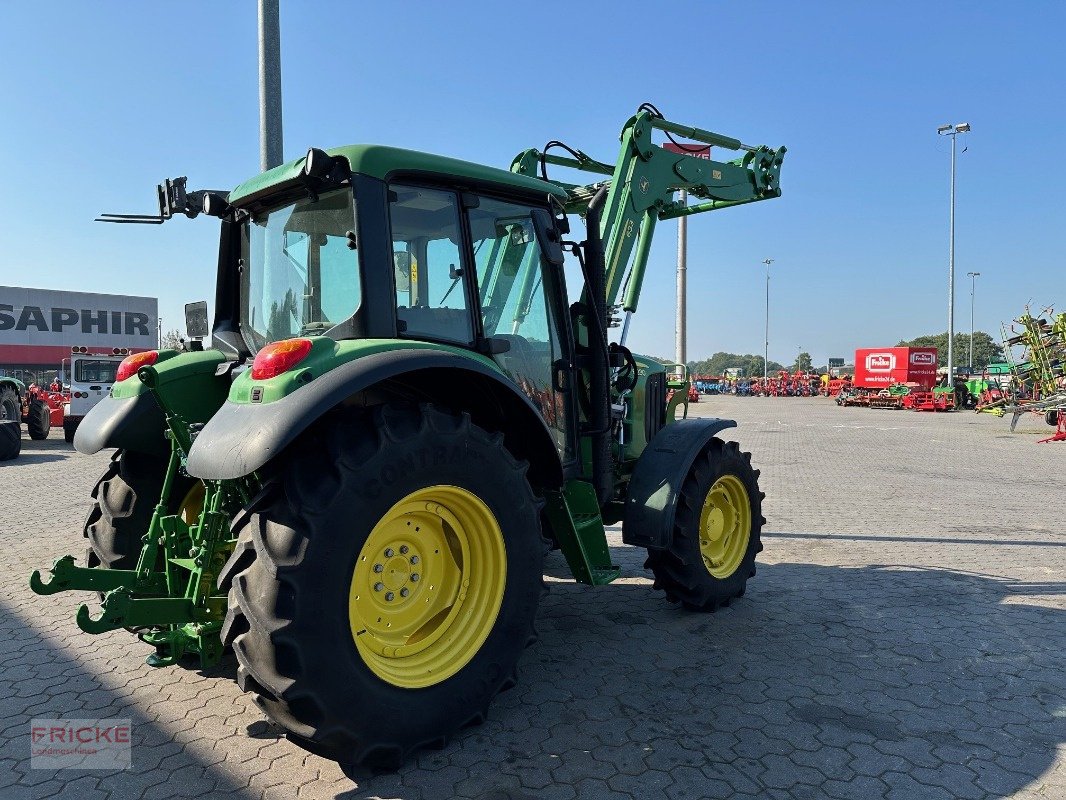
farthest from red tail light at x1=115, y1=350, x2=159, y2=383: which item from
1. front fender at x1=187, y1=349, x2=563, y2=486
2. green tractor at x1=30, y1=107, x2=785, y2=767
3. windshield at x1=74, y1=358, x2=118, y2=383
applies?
windshield at x1=74, y1=358, x2=118, y2=383

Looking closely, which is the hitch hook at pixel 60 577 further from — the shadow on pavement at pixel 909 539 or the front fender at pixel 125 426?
the shadow on pavement at pixel 909 539

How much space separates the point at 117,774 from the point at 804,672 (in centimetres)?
315

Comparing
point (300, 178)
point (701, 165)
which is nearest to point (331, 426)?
point (300, 178)

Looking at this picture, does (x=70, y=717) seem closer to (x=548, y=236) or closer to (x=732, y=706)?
(x=732, y=706)

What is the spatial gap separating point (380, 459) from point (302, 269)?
130cm

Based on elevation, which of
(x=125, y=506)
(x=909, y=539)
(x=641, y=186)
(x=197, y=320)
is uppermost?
(x=641, y=186)

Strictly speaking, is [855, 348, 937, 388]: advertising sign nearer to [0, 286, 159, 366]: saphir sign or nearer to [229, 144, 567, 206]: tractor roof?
[229, 144, 567, 206]: tractor roof

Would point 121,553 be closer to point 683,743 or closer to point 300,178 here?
point 300,178

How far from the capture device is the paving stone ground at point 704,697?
108 inches

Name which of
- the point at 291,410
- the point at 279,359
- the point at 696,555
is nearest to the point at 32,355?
the point at 696,555

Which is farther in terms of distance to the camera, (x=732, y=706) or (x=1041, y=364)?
(x=1041, y=364)

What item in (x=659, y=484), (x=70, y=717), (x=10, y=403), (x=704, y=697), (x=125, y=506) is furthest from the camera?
(x=10, y=403)

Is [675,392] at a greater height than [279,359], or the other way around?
[279,359]

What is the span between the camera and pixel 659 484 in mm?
4336
